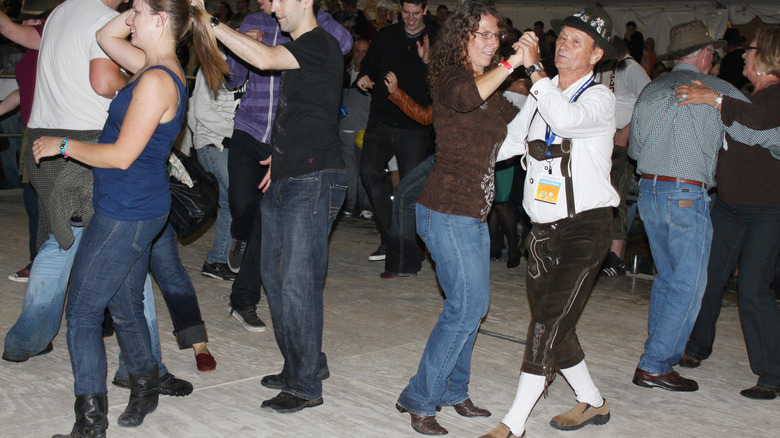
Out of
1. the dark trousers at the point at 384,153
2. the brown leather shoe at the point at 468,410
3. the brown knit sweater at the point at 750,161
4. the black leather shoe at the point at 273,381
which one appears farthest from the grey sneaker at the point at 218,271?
the brown knit sweater at the point at 750,161

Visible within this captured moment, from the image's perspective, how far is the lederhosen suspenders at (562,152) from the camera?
11.9 feet

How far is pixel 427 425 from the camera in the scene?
3.84 metres

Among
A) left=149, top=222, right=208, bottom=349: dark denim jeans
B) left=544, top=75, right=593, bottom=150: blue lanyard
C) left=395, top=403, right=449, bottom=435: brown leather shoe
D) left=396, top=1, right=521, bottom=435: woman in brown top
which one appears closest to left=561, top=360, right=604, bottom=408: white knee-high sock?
left=396, top=1, right=521, bottom=435: woman in brown top

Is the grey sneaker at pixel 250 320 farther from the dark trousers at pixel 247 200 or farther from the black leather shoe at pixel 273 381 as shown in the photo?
the black leather shoe at pixel 273 381

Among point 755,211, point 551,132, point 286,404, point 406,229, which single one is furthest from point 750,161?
point 286,404

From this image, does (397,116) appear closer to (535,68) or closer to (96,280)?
(535,68)

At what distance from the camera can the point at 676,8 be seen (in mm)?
13562

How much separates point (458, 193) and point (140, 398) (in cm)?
180

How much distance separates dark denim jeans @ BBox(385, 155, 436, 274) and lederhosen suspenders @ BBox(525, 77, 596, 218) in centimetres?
278

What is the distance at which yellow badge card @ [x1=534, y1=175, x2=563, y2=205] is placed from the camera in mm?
3664

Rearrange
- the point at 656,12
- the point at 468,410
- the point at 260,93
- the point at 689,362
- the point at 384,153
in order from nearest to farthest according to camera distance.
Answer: the point at 468,410 < the point at 689,362 < the point at 260,93 < the point at 384,153 < the point at 656,12

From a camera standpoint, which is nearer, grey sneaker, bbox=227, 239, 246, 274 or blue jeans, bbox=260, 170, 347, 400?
blue jeans, bbox=260, 170, 347, 400

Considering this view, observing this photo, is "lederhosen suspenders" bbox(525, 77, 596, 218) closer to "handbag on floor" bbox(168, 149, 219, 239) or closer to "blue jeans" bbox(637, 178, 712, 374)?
"blue jeans" bbox(637, 178, 712, 374)

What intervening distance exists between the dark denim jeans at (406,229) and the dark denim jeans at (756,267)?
7.92 ft
